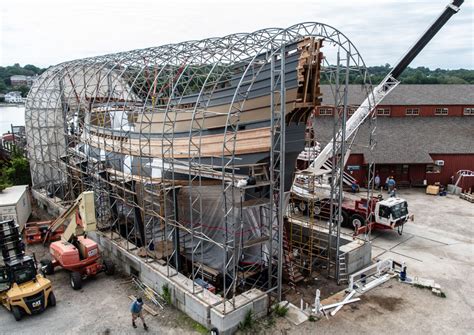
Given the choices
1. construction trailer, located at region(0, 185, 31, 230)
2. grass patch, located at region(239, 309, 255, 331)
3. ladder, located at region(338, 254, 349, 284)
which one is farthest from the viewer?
construction trailer, located at region(0, 185, 31, 230)

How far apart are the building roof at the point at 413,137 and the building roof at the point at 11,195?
57.9 ft

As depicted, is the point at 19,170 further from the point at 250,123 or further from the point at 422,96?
the point at 422,96

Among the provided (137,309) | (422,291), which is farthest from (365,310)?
(137,309)

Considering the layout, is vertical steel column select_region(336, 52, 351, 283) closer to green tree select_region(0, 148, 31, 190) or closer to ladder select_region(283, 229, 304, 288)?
ladder select_region(283, 229, 304, 288)

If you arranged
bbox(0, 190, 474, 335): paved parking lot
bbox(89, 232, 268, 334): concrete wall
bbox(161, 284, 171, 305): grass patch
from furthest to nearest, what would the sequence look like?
bbox(161, 284, 171, 305): grass patch, bbox(0, 190, 474, 335): paved parking lot, bbox(89, 232, 268, 334): concrete wall

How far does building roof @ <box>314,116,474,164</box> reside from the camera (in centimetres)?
2433

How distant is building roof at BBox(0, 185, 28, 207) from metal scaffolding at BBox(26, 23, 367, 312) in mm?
3588

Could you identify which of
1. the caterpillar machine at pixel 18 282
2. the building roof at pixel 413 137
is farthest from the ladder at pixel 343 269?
the building roof at pixel 413 137

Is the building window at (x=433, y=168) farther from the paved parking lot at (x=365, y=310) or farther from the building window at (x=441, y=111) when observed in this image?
the paved parking lot at (x=365, y=310)

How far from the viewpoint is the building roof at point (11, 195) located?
55.3 ft

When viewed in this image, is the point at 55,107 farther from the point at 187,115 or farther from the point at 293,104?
the point at 293,104

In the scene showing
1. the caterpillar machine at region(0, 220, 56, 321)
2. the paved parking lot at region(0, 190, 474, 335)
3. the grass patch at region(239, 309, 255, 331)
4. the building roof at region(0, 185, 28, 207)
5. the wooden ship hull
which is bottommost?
the paved parking lot at region(0, 190, 474, 335)

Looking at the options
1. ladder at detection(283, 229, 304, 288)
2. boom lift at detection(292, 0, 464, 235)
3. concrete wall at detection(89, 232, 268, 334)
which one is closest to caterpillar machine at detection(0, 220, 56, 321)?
concrete wall at detection(89, 232, 268, 334)

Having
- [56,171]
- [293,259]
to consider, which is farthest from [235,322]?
[56,171]
